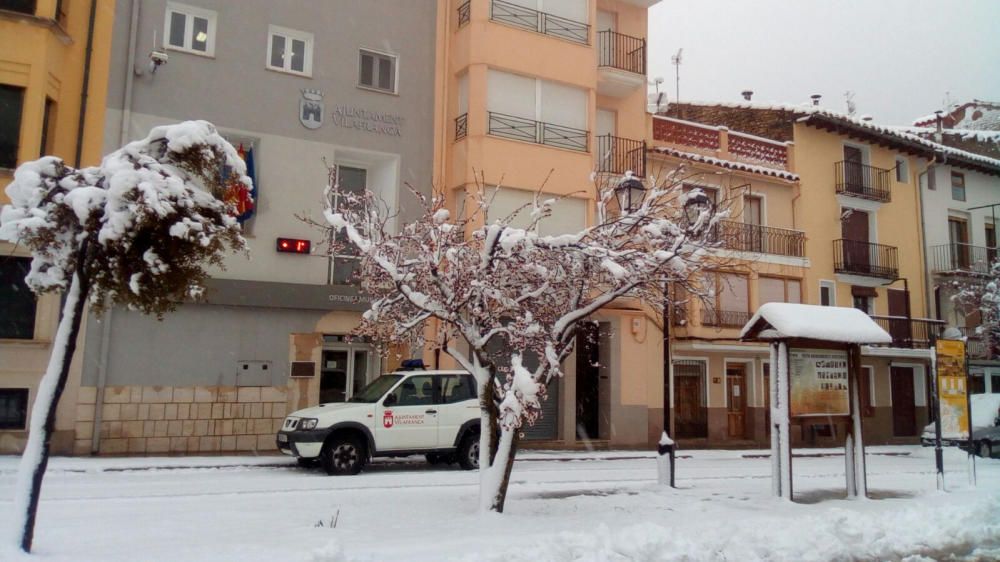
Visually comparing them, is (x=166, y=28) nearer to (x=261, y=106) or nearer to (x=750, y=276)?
(x=261, y=106)

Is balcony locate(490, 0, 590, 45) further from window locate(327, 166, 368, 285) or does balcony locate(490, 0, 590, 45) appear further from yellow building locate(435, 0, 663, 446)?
window locate(327, 166, 368, 285)

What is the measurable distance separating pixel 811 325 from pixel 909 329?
20.8 meters

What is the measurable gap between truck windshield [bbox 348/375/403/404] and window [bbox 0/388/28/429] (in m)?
6.69

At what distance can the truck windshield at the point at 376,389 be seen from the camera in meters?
14.2

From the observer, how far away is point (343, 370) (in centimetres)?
Answer: 1938

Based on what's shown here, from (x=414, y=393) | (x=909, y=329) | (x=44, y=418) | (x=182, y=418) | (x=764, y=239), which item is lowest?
(x=182, y=418)

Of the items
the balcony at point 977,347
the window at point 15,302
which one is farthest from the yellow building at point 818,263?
the window at point 15,302

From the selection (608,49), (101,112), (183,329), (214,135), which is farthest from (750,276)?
(214,135)

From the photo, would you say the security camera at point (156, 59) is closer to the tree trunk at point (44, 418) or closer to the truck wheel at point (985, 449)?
the tree trunk at point (44, 418)

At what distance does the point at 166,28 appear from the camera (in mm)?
17688

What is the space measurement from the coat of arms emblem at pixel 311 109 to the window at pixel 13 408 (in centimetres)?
826

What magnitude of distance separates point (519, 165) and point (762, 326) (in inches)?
407

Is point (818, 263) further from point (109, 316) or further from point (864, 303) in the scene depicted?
point (109, 316)

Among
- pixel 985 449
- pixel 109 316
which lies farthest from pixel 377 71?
pixel 985 449
